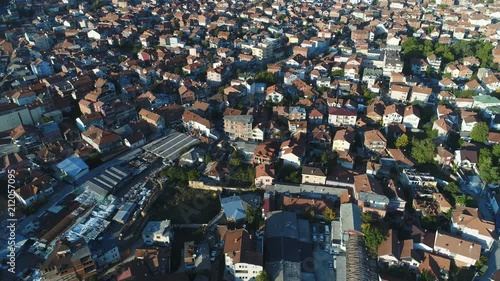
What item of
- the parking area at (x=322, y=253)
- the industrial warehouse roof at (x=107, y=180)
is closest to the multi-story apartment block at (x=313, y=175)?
the parking area at (x=322, y=253)

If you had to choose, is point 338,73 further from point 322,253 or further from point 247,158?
point 322,253

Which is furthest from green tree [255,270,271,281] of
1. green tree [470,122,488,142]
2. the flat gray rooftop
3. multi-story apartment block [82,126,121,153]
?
green tree [470,122,488,142]

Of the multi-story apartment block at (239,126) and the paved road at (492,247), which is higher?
the multi-story apartment block at (239,126)

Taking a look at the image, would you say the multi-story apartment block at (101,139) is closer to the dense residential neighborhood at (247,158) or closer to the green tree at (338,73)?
the dense residential neighborhood at (247,158)

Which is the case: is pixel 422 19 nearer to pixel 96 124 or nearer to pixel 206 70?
pixel 206 70

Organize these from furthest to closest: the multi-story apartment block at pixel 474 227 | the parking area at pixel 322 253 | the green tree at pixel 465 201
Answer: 1. the green tree at pixel 465 201
2. the multi-story apartment block at pixel 474 227
3. the parking area at pixel 322 253

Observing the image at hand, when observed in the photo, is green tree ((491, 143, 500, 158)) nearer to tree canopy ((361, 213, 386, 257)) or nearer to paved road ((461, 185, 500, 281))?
paved road ((461, 185, 500, 281))

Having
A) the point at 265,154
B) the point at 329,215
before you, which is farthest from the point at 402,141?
the point at 265,154
